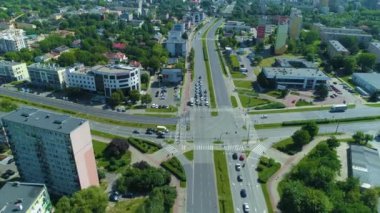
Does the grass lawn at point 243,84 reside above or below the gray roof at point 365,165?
above

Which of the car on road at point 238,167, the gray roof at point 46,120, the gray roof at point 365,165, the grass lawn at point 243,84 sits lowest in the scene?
the car on road at point 238,167

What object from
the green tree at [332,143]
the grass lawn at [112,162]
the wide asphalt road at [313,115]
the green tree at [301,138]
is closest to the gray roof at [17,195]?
the grass lawn at [112,162]

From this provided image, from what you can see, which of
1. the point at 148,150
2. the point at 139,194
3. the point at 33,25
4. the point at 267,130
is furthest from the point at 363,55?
the point at 33,25

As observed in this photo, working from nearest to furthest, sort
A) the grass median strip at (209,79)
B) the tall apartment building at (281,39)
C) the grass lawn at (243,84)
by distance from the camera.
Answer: the grass median strip at (209,79) < the grass lawn at (243,84) < the tall apartment building at (281,39)

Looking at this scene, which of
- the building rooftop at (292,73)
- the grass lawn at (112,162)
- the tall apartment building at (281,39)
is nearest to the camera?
the grass lawn at (112,162)

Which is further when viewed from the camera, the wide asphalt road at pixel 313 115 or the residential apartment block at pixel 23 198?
the wide asphalt road at pixel 313 115

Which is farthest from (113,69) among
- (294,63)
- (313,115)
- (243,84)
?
(294,63)

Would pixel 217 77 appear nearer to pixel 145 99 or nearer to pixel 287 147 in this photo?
pixel 145 99

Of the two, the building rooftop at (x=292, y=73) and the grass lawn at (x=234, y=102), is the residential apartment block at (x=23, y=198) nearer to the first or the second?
the grass lawn at (x=234, y=102)
